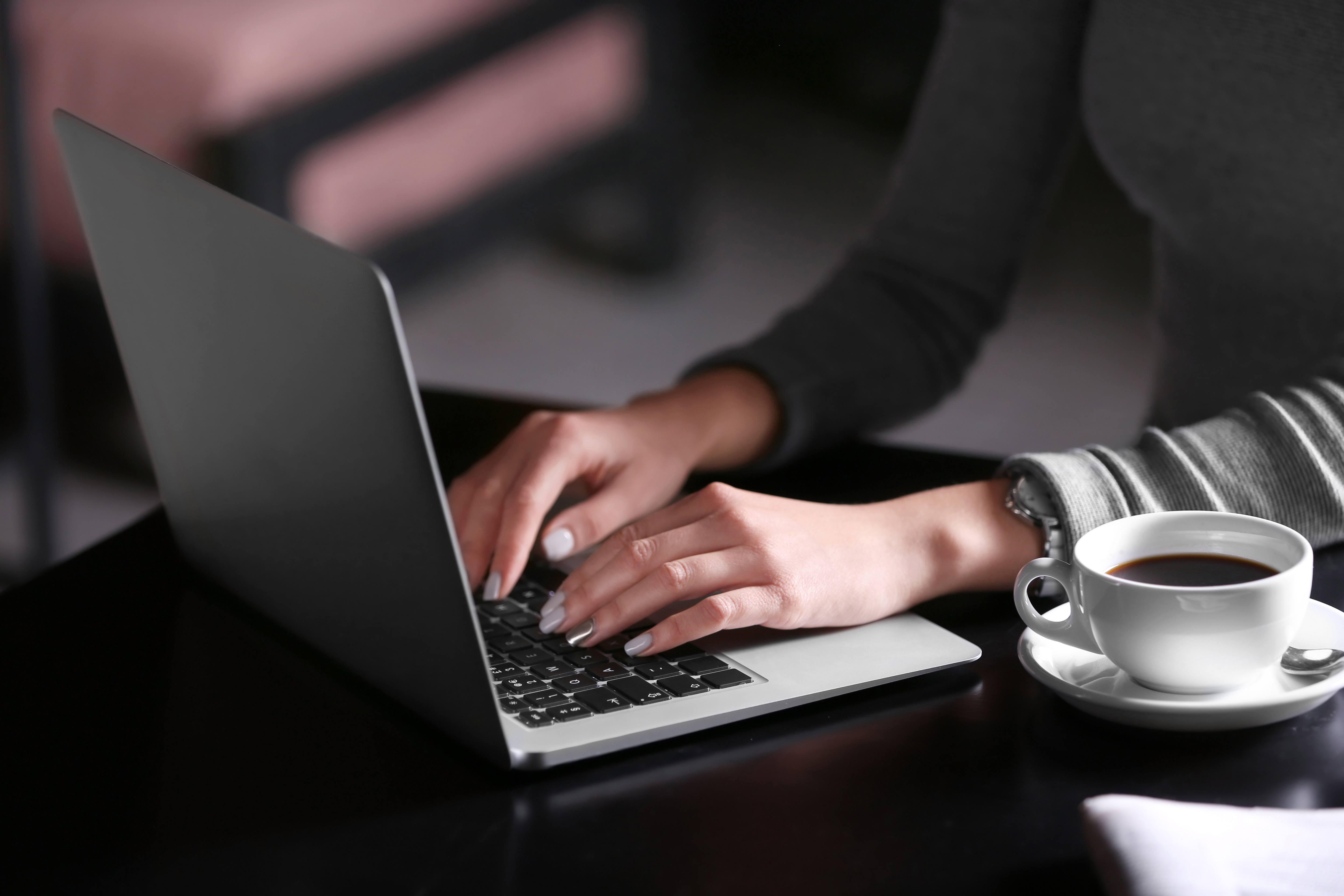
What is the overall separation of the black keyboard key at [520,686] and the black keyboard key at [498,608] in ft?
0.30

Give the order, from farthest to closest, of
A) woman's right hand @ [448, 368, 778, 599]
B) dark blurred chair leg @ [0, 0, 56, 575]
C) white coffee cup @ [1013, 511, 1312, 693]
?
dark blurred chair leg @ [0, 0, 56, 575]
woman's right hand @ [448, 368, 778, 599]
white coffee cup @ [1013, 511, 1312, 693]

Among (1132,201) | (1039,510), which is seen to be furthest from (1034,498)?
(1132,201)

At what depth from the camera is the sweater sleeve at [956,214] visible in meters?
1.07

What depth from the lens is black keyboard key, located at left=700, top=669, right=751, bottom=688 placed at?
584 mm

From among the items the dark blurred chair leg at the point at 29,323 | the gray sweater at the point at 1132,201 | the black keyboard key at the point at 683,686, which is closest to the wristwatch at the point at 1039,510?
the gray sweater at the point at 1132,201

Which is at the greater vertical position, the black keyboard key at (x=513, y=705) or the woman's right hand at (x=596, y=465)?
the woman's right hand at (x=596, y=465)

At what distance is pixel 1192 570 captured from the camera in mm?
591

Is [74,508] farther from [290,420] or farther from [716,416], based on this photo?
[290,420]

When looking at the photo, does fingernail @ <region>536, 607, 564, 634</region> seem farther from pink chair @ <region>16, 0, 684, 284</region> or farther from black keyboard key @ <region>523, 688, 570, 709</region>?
pink chair @ <region>16, 0, 684, 284</region>

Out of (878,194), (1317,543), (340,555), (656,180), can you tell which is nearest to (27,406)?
(656,180)

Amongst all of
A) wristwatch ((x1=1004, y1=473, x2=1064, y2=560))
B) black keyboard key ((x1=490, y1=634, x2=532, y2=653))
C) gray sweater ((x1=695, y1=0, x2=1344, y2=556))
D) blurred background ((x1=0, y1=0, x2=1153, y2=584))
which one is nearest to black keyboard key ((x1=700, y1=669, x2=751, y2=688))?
black keyboard key ((x1=490, y1=634, x2=532, y2=653))

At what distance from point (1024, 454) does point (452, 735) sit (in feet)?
1.22

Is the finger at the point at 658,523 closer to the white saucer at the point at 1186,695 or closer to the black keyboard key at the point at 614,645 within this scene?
the black keyboard key at the point at 614,645

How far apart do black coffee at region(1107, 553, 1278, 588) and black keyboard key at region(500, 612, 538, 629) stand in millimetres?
303
